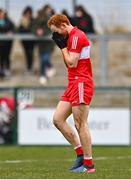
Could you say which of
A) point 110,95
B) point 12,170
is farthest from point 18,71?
point 12,170

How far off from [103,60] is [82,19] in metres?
1.34

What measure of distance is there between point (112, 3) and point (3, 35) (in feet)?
11.4

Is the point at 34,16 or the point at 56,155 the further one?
the point at 34,16

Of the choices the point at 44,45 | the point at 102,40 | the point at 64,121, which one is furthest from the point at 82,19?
the point at 64,121

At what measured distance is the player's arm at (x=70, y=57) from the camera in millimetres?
11844

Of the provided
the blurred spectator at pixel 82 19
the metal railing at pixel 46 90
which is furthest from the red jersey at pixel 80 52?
the blurred spectator at pixel 82 19

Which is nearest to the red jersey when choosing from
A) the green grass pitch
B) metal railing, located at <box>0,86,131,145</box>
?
the green grass pitch

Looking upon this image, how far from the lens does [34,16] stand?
956 inches

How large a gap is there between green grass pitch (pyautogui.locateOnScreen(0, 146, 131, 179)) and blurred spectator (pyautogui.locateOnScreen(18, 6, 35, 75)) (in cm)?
389

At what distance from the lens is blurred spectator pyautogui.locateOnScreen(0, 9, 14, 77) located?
24.0 meters

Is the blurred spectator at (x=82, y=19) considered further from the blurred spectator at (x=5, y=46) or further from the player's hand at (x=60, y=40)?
the player's hand at (x=60, y=40)

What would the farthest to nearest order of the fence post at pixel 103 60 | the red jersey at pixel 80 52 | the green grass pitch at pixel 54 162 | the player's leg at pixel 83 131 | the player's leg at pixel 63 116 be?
the fence post at pixel 103 60, the player's leg at pixel 63 116, the player's leg at pixel 83 131, the red jersey at pixel 80 52, the green grass pitch at pixel 54 162

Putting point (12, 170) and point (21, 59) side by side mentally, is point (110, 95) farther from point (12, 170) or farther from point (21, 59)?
point (12, 170)

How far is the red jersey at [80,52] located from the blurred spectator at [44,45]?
11.7m
